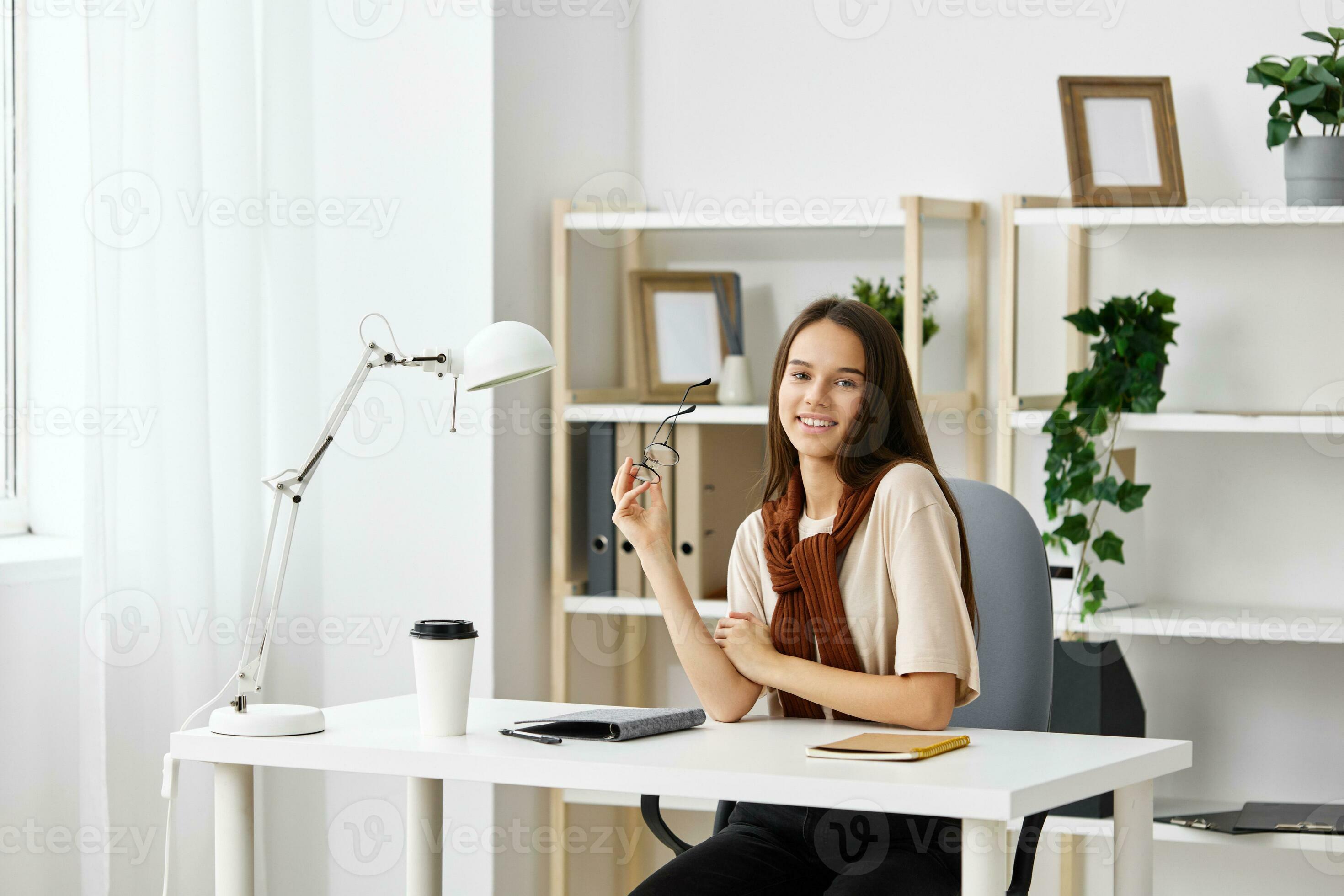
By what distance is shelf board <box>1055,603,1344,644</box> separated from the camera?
99.5 inches

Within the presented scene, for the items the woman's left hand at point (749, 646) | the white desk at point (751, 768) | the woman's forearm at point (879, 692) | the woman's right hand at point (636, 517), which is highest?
the woman's right hand at point (636, 517)

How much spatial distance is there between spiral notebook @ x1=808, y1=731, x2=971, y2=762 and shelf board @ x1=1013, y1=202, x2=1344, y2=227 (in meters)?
1.28

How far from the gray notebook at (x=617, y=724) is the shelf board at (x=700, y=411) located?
1142 millimetres

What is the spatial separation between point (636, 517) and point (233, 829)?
0.59 meters

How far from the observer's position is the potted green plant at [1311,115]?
8.25ft

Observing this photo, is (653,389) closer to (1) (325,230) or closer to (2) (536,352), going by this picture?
(1) (325,230)

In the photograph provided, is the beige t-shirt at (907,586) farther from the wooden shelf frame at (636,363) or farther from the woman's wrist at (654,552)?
the wooden shelf frame at (636,363)

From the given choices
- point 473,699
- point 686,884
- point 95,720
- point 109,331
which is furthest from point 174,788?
point 109,331

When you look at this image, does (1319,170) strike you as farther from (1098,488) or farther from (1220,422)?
(1098,488)

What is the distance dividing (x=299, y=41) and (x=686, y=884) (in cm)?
182
